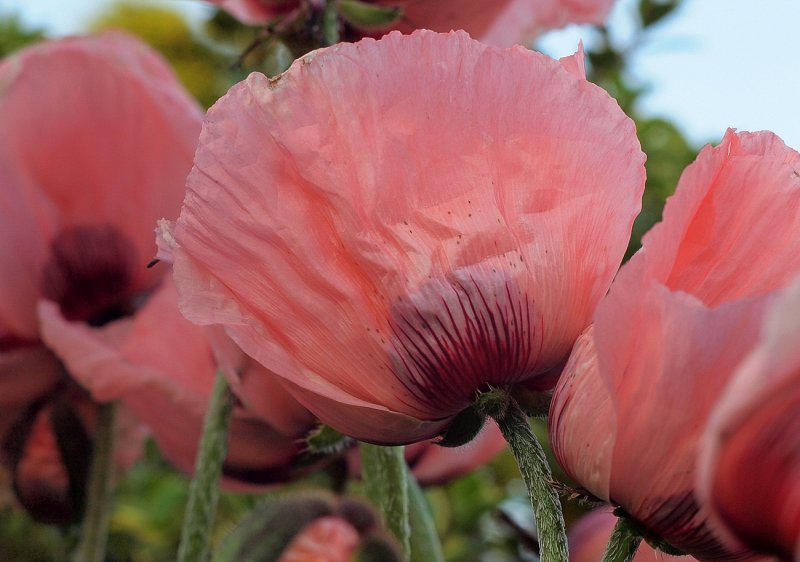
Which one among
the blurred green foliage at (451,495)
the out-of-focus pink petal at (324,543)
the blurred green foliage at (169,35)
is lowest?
the blurred green foliage at (169,35)

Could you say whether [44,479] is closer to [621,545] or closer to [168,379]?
[168,379]

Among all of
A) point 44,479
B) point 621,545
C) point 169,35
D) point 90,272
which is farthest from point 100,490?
point 169,35

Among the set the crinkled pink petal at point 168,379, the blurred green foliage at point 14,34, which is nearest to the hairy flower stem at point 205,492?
the crinkled pink petal at point 168,379

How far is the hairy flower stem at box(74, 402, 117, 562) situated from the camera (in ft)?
2.90

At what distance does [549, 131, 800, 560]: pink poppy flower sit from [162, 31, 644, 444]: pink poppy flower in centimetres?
4

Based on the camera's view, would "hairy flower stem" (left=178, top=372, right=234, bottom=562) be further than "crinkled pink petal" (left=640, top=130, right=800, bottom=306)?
Yes

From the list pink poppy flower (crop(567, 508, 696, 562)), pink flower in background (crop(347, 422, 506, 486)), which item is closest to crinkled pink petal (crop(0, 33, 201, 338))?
pink flower in background (crop(347, 422, 506, 486))

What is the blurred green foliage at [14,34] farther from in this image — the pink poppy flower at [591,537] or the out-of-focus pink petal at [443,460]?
the pink poppy flower at [591,537]

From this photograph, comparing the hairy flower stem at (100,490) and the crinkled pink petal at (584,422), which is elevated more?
the crinkled pink petal at (584,422)

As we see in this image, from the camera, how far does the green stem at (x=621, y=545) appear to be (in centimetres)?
45

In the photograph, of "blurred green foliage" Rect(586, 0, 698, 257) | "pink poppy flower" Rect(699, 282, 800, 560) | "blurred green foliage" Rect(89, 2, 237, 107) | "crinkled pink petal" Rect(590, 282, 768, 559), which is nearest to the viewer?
"pink poppy flower" Rect(699, 282, 800, 560)

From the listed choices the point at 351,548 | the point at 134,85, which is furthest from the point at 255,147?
the point at 134,85

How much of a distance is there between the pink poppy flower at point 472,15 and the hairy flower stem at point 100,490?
0.33 m

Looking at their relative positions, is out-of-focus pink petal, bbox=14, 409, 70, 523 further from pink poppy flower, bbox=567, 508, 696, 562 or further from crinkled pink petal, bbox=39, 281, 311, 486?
pink poppy flower, bbox=567, 508, 696, 562
